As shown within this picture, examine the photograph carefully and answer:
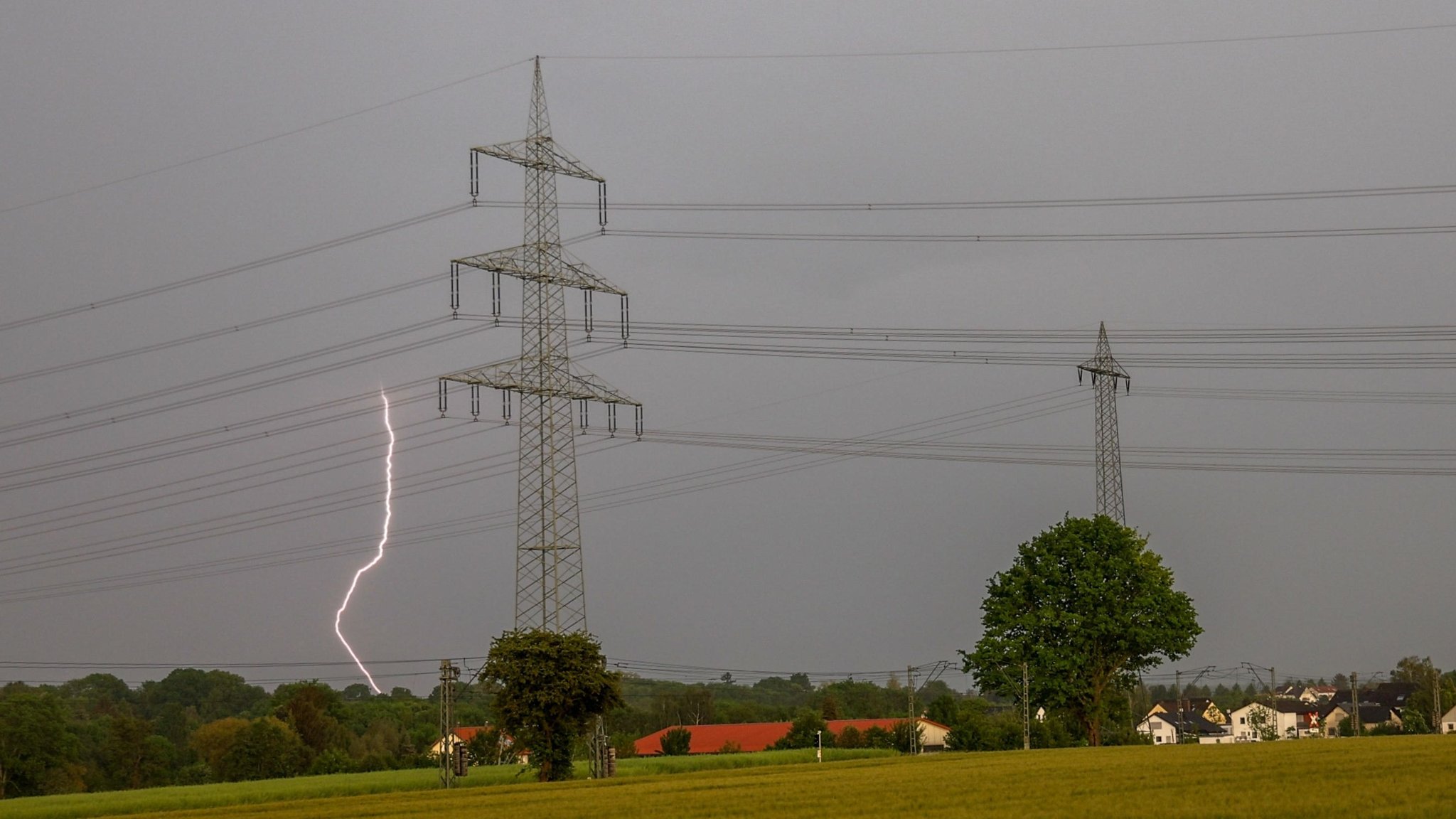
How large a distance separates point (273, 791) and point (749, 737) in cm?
7349

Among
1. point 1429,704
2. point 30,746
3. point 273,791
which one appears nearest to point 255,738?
point 30,746

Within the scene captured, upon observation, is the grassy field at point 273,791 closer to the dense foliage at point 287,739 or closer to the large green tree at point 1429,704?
the dense foliage at point 287,739

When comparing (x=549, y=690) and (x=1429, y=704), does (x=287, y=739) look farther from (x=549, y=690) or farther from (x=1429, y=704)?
(x=1429, y=704)

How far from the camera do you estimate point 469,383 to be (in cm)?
5997

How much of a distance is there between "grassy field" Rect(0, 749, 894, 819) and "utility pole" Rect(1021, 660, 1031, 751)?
1835 centimetres

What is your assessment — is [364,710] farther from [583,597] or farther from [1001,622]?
[583,597]

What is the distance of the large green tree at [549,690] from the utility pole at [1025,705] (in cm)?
3459

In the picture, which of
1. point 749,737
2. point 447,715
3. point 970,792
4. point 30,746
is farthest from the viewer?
point 749,737

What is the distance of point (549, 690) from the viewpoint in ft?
216

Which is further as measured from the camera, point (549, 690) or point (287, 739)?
point (287, 739)

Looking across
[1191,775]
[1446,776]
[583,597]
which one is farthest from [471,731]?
[1446,776]

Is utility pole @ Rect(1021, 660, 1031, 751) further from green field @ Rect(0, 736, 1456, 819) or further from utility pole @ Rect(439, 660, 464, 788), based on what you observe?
utility pole @ Rect(439, 660, 464, 788)

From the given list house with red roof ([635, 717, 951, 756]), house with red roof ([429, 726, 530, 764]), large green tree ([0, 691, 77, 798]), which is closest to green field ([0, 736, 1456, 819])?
house with red roof ([429, 726, 530, 764])

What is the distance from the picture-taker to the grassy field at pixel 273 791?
61906 mm
